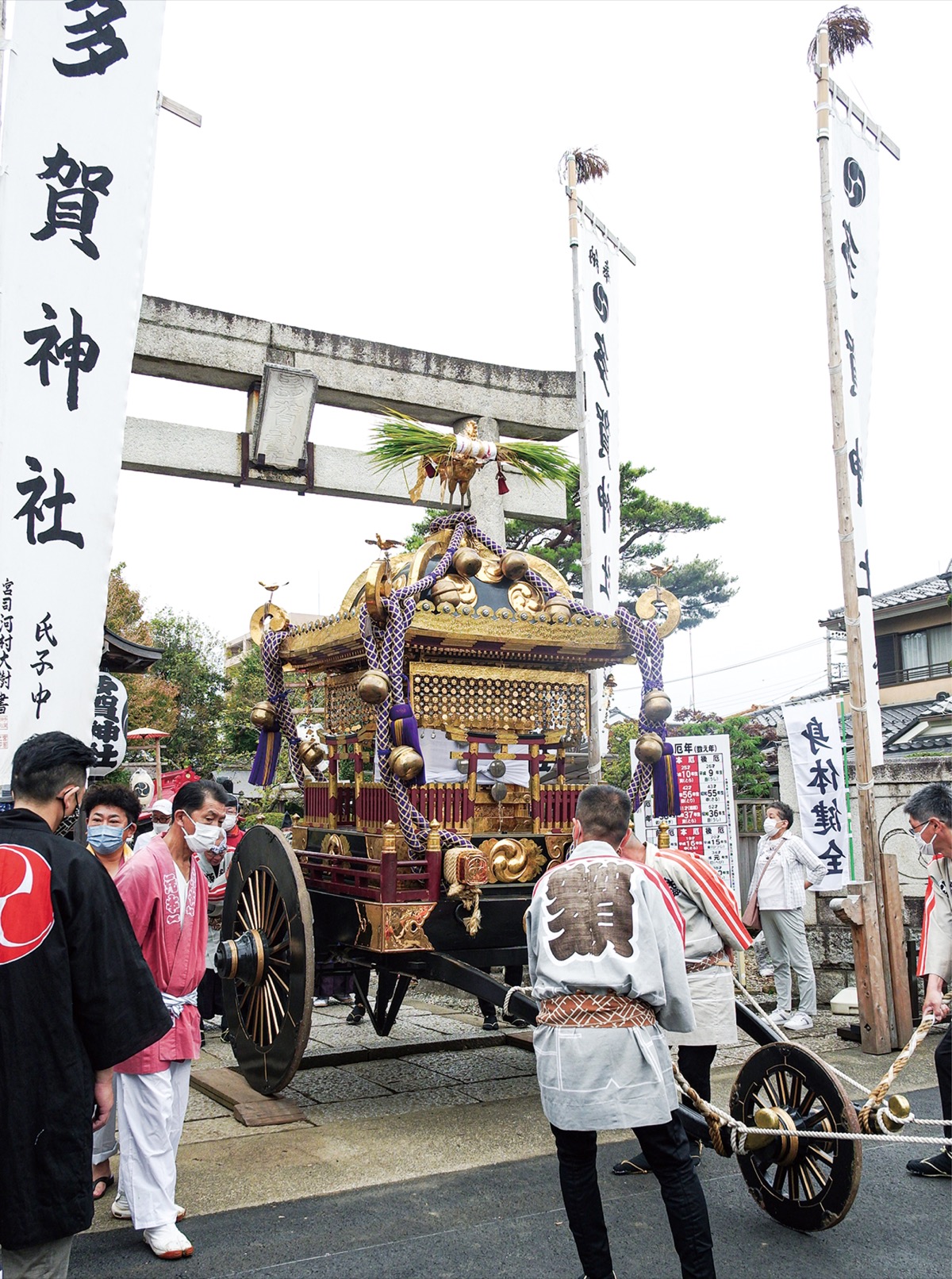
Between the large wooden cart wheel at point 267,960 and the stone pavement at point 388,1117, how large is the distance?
37cm

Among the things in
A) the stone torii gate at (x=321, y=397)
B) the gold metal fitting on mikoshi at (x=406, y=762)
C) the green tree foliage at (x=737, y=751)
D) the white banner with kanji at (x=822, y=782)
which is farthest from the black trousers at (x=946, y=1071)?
the green tree foliage at (x=737, y=751)

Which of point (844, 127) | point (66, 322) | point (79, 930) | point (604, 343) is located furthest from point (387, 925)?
point (844, 127)

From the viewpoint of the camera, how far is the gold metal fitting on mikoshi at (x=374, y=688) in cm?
526

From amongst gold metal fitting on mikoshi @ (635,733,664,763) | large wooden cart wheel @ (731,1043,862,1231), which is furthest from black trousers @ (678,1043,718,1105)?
gold metal fitting on mikoshi @ (635,733,664,763)

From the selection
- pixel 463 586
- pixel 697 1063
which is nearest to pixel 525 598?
pixel 463 586

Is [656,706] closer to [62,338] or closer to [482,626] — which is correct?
[482,626]

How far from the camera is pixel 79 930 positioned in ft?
8.70

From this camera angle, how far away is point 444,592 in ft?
19.3

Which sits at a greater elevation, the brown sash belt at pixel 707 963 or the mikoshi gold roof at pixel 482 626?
the mikoshi gold roof at pixel 482 626

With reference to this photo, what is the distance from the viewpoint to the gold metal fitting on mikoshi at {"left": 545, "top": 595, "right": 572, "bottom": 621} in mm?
6211

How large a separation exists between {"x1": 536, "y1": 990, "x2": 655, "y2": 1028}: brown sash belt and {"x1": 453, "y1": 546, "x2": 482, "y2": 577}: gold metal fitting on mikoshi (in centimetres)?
305

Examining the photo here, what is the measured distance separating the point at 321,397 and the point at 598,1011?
9157 millimetres

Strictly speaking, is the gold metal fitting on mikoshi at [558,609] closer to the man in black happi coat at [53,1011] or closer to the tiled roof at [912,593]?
the man in black happi coat at [53,1011]

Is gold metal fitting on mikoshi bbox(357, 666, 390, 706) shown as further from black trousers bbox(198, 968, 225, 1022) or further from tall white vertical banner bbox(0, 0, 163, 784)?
black trousers bbox(198, 968, 225, 1022)
